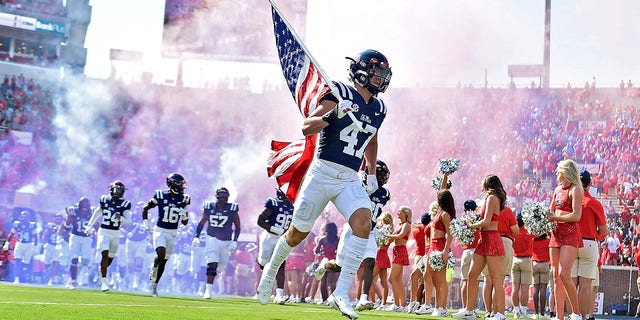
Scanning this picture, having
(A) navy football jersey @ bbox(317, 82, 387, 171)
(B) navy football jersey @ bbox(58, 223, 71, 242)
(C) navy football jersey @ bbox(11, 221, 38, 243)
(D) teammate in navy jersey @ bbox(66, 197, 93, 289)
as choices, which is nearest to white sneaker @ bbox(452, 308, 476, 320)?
(A) navy football jersey @ bbox(317, 82, 387, 171)

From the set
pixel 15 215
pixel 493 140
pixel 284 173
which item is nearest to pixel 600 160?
pixel 493 140

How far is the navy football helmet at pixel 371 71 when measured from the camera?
782 cm

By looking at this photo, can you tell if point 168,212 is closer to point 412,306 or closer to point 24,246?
point 412,306

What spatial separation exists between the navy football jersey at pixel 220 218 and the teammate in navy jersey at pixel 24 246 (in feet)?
34.1

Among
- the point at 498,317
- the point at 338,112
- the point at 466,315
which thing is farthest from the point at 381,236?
the point at 338,112

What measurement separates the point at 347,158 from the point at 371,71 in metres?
0.87

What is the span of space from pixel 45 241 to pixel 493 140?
755 inches

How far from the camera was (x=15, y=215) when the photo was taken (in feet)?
91.0

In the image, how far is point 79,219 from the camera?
63.9 feet

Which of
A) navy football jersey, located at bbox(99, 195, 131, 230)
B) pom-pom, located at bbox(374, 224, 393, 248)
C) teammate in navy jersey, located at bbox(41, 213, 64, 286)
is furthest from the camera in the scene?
teammate in navy jersey, located at bbox(41, 213, 64, 286)

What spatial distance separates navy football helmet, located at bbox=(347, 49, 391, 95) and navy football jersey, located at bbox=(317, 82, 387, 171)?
0.13m

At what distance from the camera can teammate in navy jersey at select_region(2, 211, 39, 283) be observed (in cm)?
2430

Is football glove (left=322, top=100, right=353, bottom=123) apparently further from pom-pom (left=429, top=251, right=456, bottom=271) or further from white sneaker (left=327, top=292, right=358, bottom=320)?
pom-pom (left=429, top=251, right=456, bottom=271)

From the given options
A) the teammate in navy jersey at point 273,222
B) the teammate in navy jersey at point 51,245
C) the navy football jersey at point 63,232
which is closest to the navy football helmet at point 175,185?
the teammate in navy jersey at point 273,222
